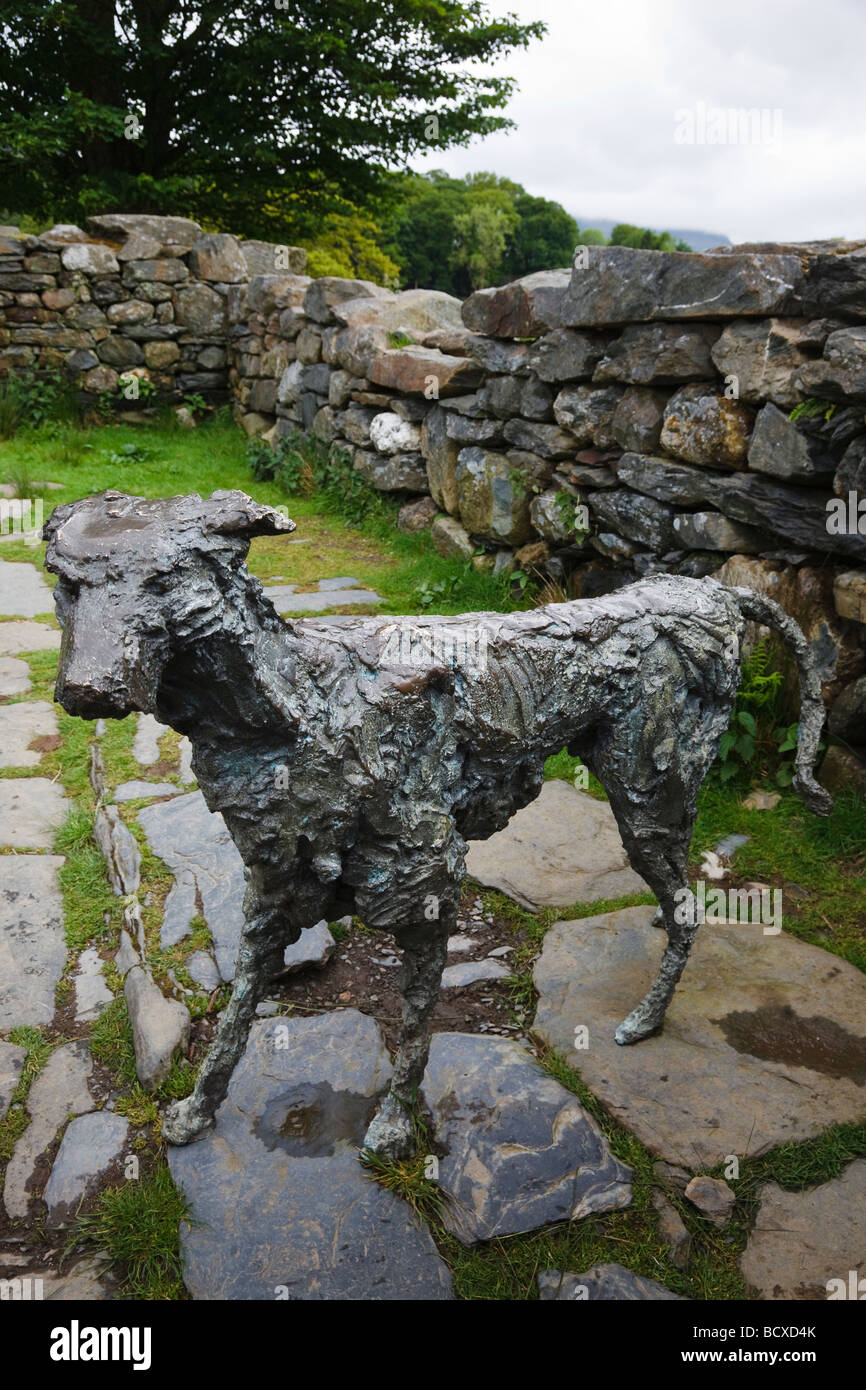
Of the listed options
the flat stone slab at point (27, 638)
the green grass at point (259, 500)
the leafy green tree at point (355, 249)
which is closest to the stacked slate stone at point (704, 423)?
the green grass at point (259, 500)

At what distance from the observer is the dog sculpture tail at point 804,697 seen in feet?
9.25

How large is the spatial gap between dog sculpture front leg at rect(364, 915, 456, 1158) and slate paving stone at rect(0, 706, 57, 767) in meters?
2.93

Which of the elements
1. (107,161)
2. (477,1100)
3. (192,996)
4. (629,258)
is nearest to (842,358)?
(629,258)

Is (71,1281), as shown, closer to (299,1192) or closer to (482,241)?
(299,1192)

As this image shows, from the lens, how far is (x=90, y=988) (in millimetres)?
3320

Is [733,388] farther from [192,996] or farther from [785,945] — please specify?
[192,996]

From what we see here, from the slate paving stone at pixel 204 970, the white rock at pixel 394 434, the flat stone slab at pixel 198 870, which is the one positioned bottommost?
the slate paving stone at pixel 204 970

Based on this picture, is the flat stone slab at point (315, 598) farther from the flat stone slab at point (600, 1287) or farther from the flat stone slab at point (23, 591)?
the flat stone slab at point (600, 1287)

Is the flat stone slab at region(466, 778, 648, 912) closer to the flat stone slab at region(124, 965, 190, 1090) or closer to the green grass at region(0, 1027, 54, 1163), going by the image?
the flat stone slab at region(124, 965, 190, 1090)

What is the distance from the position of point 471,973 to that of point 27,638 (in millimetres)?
4002

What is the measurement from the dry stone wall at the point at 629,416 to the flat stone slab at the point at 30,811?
3.23 meters

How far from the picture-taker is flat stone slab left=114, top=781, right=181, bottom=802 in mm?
4395

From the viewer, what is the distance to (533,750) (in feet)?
7.93

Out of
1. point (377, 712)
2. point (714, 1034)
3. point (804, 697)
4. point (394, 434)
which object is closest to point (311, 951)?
point (714, 1034)
